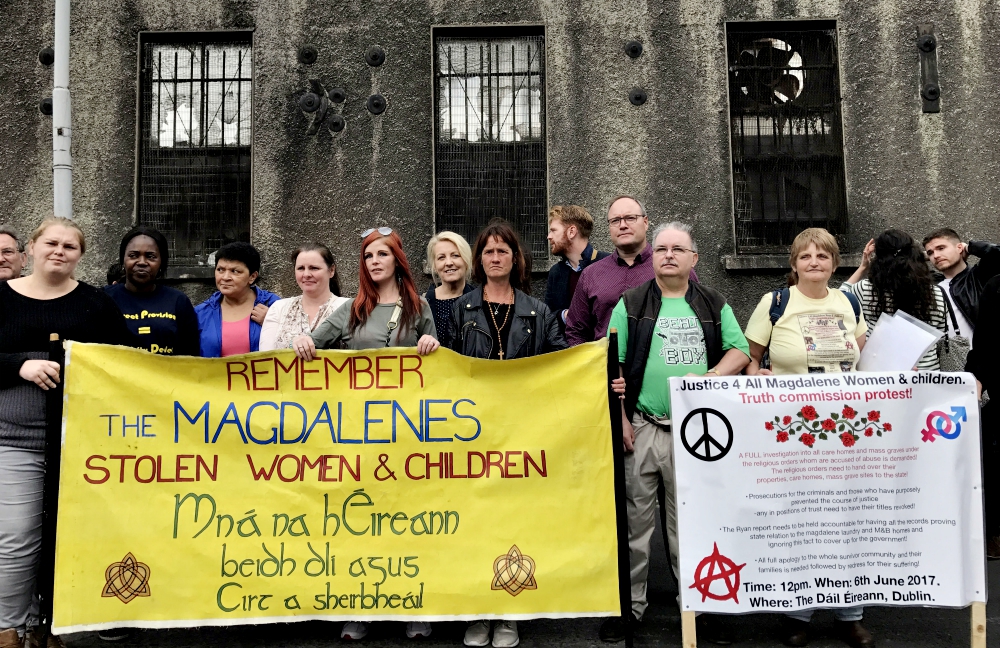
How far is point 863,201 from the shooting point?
28.5 feet

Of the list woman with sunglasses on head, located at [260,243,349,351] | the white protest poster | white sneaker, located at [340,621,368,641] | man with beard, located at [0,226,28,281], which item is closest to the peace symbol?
the white protest poster

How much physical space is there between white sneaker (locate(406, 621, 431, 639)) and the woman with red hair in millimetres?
1454

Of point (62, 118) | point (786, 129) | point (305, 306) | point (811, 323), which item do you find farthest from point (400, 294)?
point (786, 129)

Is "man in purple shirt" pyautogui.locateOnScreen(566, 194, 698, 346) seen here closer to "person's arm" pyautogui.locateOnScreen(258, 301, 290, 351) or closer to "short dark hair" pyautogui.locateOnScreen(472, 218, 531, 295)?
"short dark hair" pyautogui.locateOnScreen(472, 218, 531, 295)

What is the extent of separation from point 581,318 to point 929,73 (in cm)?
603

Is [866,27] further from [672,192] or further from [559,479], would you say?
[559,479]

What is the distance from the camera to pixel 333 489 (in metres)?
4.07

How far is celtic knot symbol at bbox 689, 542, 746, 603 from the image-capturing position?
154 inches

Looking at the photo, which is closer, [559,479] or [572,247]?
[559,479]

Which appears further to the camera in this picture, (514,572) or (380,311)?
(380,311)

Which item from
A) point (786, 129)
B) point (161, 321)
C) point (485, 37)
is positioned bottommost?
point (161, 321)

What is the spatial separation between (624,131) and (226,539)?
20.4ft

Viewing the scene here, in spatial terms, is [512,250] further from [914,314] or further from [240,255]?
[914,314]

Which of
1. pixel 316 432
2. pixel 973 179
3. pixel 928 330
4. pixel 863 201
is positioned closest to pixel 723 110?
pixel 863 201
